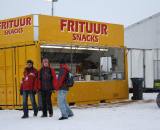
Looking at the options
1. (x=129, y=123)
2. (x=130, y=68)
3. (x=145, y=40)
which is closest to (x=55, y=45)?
(x=129, y=123)

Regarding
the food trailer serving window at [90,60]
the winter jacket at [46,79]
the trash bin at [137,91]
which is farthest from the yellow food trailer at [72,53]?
the winter jacket at [46,79]

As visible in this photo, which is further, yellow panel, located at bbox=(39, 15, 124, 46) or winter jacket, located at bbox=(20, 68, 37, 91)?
yellow panel, located at bbox=(39, 15, 124, 46)

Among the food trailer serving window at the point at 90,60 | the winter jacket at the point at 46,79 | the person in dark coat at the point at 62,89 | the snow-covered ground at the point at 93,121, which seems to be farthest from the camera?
the food trailer serving window at the point at 90,60

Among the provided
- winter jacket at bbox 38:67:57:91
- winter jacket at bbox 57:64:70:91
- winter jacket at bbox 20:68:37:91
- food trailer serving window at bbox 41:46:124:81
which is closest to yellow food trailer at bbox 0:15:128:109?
food trailer serving window at bbox 41:46:124:81

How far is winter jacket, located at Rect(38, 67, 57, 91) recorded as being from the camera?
1420 centimetres

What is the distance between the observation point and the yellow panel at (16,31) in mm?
17719

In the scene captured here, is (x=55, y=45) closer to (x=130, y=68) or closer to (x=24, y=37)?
(x=24, y=37)

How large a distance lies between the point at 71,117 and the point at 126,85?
7.64 m

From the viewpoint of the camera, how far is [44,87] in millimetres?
14203

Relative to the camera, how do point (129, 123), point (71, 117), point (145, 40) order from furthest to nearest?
point (145, 40) < point (71, 117) < point (129, 123)

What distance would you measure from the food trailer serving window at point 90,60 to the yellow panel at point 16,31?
2.60ft

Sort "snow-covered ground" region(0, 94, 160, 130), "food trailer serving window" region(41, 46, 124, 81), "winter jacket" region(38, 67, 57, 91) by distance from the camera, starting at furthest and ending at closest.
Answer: "food trailer serving window" region(41, 46, 124, 81), "winter jacket" region(38, 67, 57, 91), "snow-covered ground" region(0, 94, 160, 130)

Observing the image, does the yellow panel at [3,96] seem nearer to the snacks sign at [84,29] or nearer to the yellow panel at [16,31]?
the yellow panel at [16,31]

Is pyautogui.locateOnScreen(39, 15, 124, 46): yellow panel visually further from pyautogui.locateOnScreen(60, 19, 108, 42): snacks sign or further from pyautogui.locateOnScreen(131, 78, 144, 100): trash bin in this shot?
pyautogui.locateOnScreen(131, 78, 144, 100): trash bin
